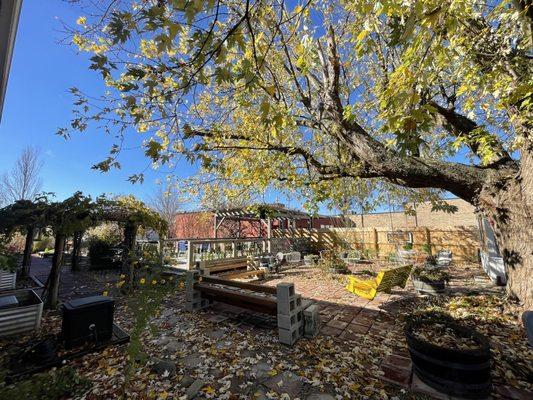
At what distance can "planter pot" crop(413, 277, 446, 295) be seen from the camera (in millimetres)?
6148

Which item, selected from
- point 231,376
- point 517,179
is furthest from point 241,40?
point 517,179

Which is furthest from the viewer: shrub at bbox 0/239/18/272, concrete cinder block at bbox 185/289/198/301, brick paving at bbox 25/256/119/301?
brick paving at bbox 25/256/119/301

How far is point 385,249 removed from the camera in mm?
16000

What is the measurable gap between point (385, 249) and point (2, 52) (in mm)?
17720

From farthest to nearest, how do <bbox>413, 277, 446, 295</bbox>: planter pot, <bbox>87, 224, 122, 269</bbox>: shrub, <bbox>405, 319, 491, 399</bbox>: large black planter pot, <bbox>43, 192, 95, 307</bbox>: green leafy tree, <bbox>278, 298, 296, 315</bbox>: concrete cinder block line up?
<bbox>87, 224, 122, 269</bbox>: shrub < <bbox>413, 277, 446, 295</bbox>: planter pot < <bbox>43, 192, 95, 307</bbox>: green leafy tree < <bbox>278, 298, 296, 315</bbox>: concrete cinder block < <bbox>405, 319, 491, 399</bbox>: large black planter pot

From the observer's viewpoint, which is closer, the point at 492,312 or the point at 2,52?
the point at 2,52

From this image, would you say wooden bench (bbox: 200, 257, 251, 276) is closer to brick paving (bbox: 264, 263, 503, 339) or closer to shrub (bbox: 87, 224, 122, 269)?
brick paving (bbox: 264, 263, 503, 339)

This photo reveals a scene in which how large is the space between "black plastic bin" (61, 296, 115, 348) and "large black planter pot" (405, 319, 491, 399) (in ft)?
14.8

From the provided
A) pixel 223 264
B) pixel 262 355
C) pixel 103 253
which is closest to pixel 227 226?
pixel 103 253

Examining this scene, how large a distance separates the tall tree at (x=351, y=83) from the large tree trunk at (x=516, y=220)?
19 millimetres

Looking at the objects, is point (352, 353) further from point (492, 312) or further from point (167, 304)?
point (167, 304)

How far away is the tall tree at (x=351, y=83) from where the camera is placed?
2014 mm


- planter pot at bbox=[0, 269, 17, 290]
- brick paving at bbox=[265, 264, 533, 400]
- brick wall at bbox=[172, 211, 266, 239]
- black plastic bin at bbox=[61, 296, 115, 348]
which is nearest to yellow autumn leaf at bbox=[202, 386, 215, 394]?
brick paving at bbox=[265, 264, 533, 400]

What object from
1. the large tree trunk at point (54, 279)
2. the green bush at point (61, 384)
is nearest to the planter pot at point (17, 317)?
the large tree trunk at point (54, 279)
